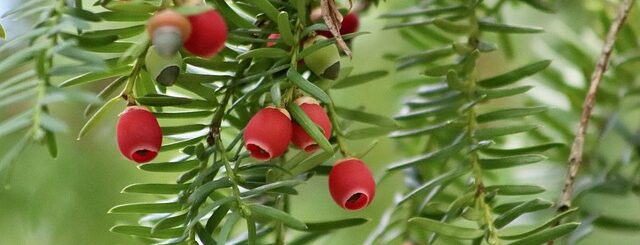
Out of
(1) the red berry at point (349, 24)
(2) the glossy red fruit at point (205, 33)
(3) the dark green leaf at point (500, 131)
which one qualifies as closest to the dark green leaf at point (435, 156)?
(3) the dark green leaf at point (500, 131)

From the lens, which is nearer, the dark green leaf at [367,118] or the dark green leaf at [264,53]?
the dark green leaf at [264,53]

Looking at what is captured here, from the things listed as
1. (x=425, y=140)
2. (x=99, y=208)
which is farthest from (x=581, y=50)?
(x=99, y=208)

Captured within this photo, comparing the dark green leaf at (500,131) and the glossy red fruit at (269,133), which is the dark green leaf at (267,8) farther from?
the dark green leaf at (500,131)

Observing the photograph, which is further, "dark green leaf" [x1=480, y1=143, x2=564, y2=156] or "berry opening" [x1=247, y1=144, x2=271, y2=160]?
"dark green leaf" [x1=480, y1=143, x2=564, y2=156]

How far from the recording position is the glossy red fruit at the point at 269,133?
1.26ft

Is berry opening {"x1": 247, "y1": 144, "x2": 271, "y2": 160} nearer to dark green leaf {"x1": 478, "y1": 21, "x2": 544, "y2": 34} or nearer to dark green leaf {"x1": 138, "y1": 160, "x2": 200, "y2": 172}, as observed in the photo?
dark green leaf {"x1": 138, "y1": 160, "x2": 200, "y2": 172}

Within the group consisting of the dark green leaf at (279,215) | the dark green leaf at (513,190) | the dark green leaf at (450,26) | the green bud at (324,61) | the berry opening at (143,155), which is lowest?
the dark green leaf at (279,215)

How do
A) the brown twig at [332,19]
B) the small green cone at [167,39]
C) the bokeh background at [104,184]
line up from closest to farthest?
the small green cone at [167,39] < the brown twig at [332,19] < the bokeh background at [104,184]

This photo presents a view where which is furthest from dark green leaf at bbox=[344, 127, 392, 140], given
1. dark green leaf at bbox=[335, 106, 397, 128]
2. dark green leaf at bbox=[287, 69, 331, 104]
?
dark green leaf at bbox=[287, 69, 331, 104]

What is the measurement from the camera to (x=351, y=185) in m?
0.43

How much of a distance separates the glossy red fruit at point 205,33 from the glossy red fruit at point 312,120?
3.4 inches

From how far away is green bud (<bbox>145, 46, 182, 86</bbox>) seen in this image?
1.26 ft

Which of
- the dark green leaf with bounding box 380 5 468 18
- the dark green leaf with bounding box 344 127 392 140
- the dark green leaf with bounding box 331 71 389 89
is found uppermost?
the dark green leaf with bounding box 380 5 468 18

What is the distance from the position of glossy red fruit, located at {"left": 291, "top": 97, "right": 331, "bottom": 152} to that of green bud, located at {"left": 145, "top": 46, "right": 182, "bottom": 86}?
2.6 inches
